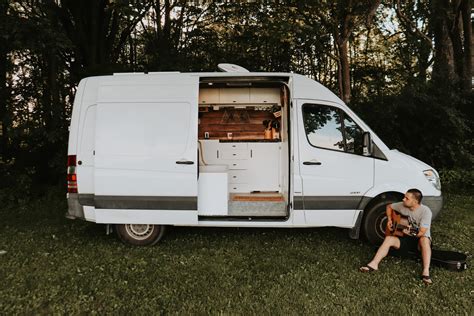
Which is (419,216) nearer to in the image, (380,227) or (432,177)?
(380,227)

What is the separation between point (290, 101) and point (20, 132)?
22.1 feet

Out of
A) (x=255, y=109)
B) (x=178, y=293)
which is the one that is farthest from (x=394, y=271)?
(x=255, y=109)

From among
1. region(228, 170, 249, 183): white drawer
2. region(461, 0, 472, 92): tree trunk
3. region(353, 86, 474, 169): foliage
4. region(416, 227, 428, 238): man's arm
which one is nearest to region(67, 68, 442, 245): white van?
region(416, 227, 428, 238): man's arm

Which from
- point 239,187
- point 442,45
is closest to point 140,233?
point 239,187

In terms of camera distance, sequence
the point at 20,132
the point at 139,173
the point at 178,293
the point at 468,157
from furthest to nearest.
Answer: the point at 468,157, the point at 20,132, the point at 139,173, the point at 178,293

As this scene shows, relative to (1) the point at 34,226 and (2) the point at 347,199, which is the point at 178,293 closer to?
(2) the point at 347,199

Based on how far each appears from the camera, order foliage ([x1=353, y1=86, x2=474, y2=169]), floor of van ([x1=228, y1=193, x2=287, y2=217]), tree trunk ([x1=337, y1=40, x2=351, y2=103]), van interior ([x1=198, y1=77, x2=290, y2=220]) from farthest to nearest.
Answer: tree trunk ([x1=337, y1=40, x2=351, y2=103]) → foliage ([x1=353, y1=86, x2=474, y2=169]) → van interior ([x1=198, y1=77, x2=290, y2=220]) → floor of van ([x1=228, y1=193, x2=287, y2=217])

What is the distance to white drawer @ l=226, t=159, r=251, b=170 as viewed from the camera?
7417 mm

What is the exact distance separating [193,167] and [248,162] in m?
2.00

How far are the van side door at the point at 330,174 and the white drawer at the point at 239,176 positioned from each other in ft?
6.16

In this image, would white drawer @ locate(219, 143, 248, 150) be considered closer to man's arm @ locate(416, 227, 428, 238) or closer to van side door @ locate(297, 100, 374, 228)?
van side door @ locate(297, 100, 374, 228)

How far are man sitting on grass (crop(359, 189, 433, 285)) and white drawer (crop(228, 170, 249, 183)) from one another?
2.80m

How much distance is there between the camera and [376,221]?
19.0 feet

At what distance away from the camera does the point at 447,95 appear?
34.2 ft
